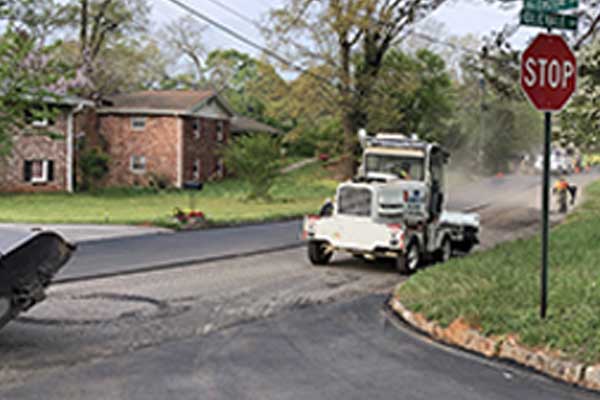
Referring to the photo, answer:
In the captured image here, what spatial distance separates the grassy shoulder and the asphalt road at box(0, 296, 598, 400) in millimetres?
588

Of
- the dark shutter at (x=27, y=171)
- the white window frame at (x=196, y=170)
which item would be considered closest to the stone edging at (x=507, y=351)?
the dark shutter at (x=27, y=171)

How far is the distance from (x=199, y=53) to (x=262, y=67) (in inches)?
1665

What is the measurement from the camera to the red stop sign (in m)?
8.40

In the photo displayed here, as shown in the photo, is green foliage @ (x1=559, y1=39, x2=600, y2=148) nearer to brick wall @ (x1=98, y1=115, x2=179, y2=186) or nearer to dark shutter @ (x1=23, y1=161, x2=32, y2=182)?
dark shutter @ (x1=23, y1=161, x2=32, y2=182)

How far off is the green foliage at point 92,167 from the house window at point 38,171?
313 centimetres

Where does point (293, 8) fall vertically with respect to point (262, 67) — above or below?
above

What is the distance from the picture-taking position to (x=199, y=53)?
81375mm

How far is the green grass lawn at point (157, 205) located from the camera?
25.5 meters

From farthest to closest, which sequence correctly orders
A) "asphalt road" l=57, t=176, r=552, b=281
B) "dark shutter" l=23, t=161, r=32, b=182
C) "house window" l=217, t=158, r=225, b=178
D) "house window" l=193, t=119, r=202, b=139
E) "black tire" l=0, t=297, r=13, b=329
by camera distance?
"house window" l=217, t=158, r=225, b=178
"house window" l=193, t=119, r=202, b=139
"dark shutter" l=23, t=161, r=32, b=182
"asphalt road" l=57, t=176, r=552, b=281
"black tire" l=0, t=297, r=13, b=329

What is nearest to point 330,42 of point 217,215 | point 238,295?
point 217,215

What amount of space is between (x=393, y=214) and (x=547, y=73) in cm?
682

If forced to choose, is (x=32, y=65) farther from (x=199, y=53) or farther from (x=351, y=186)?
(x=199, y=53)

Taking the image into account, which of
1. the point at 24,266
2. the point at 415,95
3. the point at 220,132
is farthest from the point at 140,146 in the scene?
the point at 24,266

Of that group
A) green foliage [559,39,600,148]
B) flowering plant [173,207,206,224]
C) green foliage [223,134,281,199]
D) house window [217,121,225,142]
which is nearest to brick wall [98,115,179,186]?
house window [217,121,225,142]
